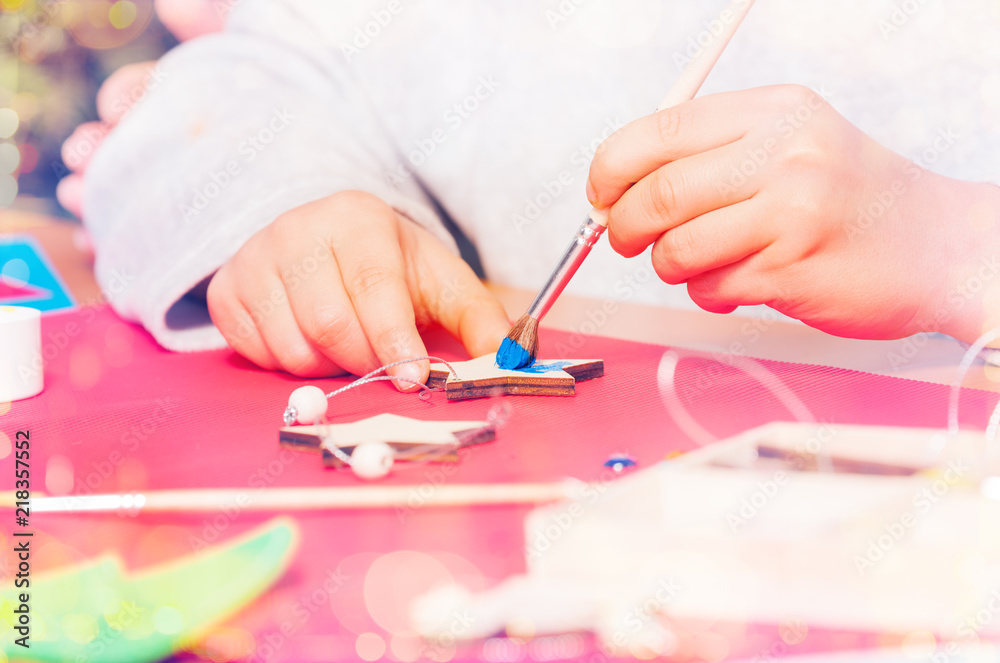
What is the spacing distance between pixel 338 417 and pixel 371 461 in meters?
0.15

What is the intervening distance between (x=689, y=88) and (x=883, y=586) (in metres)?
0.49

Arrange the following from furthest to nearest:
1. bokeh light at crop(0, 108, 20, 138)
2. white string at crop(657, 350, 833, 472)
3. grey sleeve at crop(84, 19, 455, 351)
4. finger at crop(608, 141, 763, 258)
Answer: bokeh light at crop(0, 108, 20, 138)
grey sleeve at crop(84, 19, 455, 351)
finger at crop(608, 141, 763, 258)
white string at crop(657, 350, 833, 472)

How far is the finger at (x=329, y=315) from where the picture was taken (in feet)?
2.36

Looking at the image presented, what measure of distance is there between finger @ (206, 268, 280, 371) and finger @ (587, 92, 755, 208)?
0.38 m

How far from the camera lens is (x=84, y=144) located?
1.45 meters

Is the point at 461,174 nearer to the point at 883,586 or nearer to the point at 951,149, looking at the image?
the point at 951,149

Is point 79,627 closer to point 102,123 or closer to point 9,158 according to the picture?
point 102,123

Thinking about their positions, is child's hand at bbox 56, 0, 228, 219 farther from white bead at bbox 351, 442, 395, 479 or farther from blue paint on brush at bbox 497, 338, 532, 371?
white bead at bbox 351, 442, 395, 479

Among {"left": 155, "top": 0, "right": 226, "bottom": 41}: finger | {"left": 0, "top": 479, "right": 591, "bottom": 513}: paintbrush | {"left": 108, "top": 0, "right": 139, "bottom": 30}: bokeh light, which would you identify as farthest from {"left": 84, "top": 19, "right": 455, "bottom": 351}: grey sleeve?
{"left": 108, "top": 0, "right": 139, "bottom": 30}: bokeh light

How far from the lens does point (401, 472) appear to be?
1.67 ft

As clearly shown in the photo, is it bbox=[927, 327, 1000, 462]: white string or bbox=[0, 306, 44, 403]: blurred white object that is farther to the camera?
bbox=[0, 306, 44, 403]: blurred white object

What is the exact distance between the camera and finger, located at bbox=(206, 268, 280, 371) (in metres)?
0.79

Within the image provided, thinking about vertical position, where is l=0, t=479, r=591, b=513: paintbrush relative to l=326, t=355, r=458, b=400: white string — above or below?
above

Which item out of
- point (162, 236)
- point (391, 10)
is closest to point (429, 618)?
point (162, 236)
